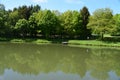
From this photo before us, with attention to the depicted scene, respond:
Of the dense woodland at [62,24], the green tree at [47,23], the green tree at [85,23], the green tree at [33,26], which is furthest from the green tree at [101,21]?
the green tree at [33,26]

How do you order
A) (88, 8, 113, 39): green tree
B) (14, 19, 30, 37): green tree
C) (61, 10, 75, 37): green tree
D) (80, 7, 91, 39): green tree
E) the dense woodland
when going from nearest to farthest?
(88, 8, 113, 39): green tree → the dense woodland → (14, 19, 30, 37): green tree → (61, 10, 75, 37): green tree → (80, 7, 91, 39): green tree

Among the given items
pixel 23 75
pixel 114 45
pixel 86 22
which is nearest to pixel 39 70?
pixel 23 75

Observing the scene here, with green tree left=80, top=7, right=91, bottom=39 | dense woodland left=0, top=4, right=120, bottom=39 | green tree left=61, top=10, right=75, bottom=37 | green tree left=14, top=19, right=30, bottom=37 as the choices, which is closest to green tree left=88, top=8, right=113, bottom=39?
dense woodland left=0, top=4, right=120, bottom=39

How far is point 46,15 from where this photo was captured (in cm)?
4934

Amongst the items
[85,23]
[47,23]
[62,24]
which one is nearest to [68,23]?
[62,24]

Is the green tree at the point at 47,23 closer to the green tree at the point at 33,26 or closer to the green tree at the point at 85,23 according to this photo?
the green tree at the point at 33,26

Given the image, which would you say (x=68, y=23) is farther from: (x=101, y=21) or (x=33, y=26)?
(x=33, y=26)

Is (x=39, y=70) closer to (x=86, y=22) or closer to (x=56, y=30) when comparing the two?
(x=56, y=30)

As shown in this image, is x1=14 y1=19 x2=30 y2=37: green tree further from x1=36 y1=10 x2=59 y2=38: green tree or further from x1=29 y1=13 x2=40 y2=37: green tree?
x1=36 y1=10 x2=59 y2=38: green tree

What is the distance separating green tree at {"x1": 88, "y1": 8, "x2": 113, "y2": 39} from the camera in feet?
155

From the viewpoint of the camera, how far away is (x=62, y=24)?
5019cm

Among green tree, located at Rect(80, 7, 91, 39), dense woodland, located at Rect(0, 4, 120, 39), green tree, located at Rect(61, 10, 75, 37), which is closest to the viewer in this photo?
dense woodland, located at Rect(0, 4, 120, 39)

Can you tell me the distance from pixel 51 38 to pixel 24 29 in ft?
18.3

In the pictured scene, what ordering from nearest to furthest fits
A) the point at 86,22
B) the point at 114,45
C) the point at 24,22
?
the point at 114,45
the point at 24,22
the point at 86,22
